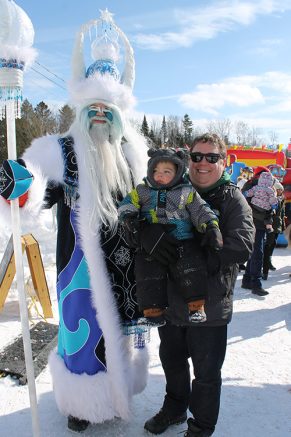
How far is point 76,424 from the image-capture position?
225 cm

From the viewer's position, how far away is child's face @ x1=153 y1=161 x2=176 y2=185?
1.94 m

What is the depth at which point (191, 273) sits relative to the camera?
1876 millimetres

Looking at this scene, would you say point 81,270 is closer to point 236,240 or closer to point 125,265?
point 125,265

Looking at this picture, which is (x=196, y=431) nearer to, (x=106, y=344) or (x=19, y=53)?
(x=106, y=344)

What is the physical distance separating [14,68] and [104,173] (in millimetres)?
735

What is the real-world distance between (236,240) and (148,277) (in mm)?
480

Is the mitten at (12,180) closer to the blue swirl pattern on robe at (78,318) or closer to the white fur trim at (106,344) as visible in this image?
the white fur trim at (106,344)

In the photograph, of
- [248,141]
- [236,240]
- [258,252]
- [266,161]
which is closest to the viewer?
[236,240]

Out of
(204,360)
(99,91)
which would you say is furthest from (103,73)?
(204,360)

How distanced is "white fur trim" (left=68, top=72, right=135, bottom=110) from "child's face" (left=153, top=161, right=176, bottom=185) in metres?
0.55

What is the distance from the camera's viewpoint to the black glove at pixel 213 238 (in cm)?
177

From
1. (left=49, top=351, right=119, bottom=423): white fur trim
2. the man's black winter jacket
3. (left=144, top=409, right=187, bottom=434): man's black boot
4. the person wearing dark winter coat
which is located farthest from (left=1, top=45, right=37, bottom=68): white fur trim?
(left=144, top=409, right=187, bottom=434): man's black boot

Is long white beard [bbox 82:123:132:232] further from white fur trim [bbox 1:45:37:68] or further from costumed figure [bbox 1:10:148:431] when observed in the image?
white fur trim [bbox 1:45:37:68]

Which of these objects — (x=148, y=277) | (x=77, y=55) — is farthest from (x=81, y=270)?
(x=77, y=55)
